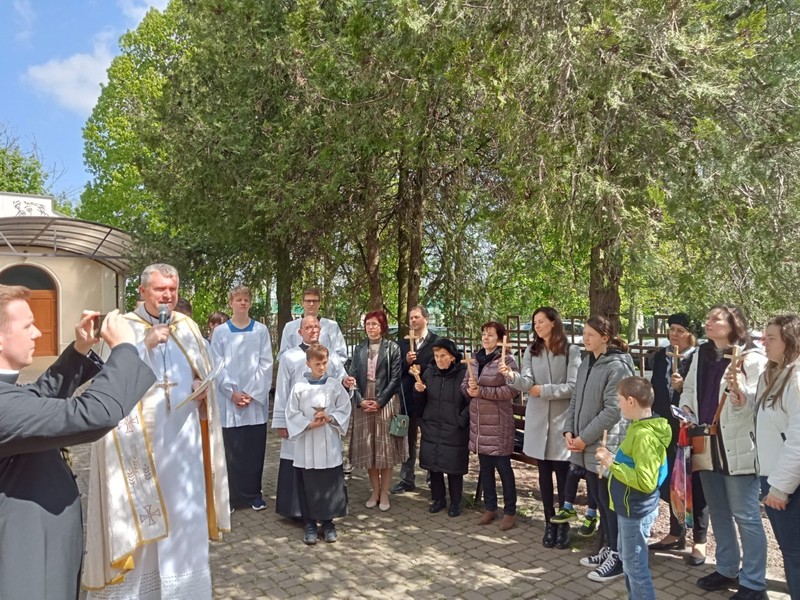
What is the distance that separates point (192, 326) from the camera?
13.5 ft

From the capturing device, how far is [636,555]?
3.62 m

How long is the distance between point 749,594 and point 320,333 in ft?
13.9

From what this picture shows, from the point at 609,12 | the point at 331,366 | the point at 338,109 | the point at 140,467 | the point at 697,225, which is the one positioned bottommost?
the point at 140,467

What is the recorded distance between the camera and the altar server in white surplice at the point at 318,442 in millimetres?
5133

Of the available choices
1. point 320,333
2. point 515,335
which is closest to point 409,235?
point 515,335

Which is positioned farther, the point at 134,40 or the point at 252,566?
the point at 134,40

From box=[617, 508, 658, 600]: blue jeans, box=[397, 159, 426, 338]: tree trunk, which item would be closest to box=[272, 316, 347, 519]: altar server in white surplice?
box=[617, 508, 658, 600]: blue jeans

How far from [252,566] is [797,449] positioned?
3.66 meters

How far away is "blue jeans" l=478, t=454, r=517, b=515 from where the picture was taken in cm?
527

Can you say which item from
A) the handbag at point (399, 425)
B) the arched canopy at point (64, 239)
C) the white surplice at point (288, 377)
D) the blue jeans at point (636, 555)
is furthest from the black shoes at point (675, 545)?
the arched canopy at point (64, 239)

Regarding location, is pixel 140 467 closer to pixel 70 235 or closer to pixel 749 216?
pixel 749 216

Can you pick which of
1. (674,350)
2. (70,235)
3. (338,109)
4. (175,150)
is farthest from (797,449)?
(70,235)

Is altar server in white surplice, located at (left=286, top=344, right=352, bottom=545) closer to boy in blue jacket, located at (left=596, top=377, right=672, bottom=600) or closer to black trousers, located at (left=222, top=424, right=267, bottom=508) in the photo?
black trousers, located at (left=222, top=424, right=267, bottom=508)

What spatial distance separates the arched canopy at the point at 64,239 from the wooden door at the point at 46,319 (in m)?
1.41
